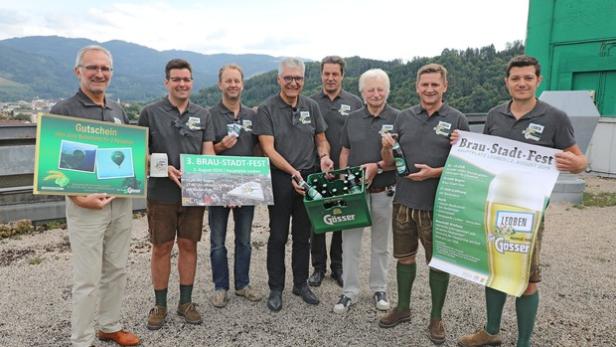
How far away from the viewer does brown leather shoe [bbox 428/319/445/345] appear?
361 centimetres

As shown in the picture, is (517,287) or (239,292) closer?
(517,287)

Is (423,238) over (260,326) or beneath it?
over

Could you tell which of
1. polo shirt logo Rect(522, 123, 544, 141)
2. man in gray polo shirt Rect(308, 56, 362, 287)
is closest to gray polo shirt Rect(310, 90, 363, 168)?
man in gray polo shirt Rect(308, 56, 362, 287)

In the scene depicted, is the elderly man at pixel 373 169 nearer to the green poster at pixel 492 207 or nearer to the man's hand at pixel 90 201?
the green poster at pixel 492 207

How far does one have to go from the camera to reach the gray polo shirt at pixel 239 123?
401cm

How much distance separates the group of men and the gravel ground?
0.51 ft

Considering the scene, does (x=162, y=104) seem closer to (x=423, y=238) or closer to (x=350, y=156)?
(x=350, y=156)

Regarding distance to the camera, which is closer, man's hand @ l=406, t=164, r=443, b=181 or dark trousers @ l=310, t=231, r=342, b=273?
man's hand @ l=406, t=164, r=443, b=181

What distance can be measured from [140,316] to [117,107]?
2006mm

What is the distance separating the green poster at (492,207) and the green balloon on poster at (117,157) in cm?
243

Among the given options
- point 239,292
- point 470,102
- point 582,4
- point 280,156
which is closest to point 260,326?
point 239,292

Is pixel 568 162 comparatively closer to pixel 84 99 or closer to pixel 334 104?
pixel 334 104

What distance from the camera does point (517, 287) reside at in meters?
2.99

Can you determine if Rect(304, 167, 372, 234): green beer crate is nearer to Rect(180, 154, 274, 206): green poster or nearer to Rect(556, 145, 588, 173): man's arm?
Rect(180, 154, 274, 206): green poster
